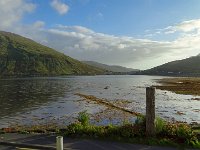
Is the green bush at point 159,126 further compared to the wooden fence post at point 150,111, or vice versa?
the green bush at point 159,126

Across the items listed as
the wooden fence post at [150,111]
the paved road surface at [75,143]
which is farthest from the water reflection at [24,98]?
the wooden fence post at [150,111]

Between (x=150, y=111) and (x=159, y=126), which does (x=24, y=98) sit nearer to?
(x=159, y=126)

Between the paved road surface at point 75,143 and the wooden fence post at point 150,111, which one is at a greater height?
the wooden fence post at point 150,111

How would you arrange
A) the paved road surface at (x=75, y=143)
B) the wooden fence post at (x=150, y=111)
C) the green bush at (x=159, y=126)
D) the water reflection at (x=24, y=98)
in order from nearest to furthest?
the paved road surface at (x=75, y=143) → the wooden fence post at (x=150, y=111) → the green bush at (x=159, y=126) → the water reflection at (x=24, y=98)

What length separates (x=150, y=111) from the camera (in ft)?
70.9

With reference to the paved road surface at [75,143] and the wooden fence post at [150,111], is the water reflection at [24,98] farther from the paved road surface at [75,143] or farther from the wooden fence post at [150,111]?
the wooden fence post at [150,111]

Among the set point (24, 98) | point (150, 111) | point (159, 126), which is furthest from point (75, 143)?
point (24, 98)

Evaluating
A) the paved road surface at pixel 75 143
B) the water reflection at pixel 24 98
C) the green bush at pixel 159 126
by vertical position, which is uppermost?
the green bush at pixel 159 126

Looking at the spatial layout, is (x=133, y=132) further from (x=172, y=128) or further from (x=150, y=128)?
(x=172, y=128)

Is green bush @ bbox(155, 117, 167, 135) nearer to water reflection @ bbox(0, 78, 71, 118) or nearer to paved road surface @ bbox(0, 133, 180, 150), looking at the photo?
paved road surface @ bbox(0, 133, 180, 150)

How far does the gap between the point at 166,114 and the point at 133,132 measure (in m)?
29.3

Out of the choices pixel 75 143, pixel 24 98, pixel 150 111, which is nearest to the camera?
pixel 75 143

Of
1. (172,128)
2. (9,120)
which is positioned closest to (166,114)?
(9,120)

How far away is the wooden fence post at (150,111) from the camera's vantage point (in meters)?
21.6
